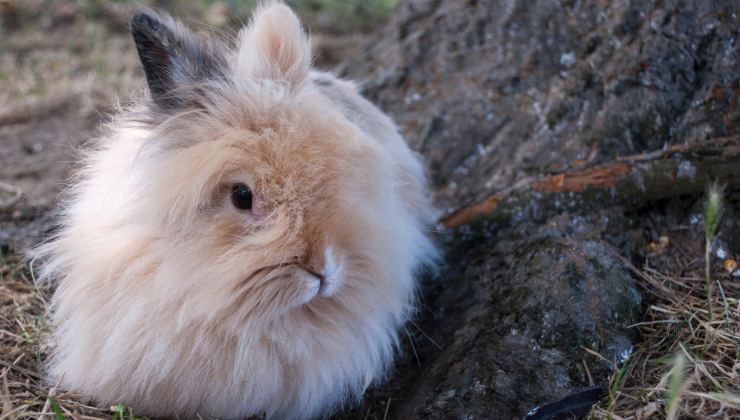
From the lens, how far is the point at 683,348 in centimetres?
186

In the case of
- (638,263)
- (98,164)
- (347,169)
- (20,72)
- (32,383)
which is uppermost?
(20,72)

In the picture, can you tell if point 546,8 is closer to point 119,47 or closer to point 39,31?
point 119,47

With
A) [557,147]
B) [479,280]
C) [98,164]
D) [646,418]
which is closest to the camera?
[646,418]

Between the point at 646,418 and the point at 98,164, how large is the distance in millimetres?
1972

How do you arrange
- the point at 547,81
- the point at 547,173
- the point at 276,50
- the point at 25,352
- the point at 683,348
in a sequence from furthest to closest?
the point at 547,81
the point at 547,173
the point at 25,352
the point at 276,50
the point at 683,348

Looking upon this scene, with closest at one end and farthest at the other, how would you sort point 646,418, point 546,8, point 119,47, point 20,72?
1. point 646,418
2. point 546,8
3. point 20,72
4. point 119,47

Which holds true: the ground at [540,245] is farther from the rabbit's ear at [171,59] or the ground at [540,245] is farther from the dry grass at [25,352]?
the rabbit's ear at [171,59]

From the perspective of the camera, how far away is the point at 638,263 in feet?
7.89

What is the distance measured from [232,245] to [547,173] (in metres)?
1.42

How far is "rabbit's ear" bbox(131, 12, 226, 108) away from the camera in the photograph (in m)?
1.90

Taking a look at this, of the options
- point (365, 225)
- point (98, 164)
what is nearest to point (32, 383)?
point (98, 164)

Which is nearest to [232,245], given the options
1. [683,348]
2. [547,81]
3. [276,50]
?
[276,50]

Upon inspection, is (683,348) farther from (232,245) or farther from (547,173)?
(232,245)

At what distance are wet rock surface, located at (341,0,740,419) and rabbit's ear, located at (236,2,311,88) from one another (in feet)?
3.55
